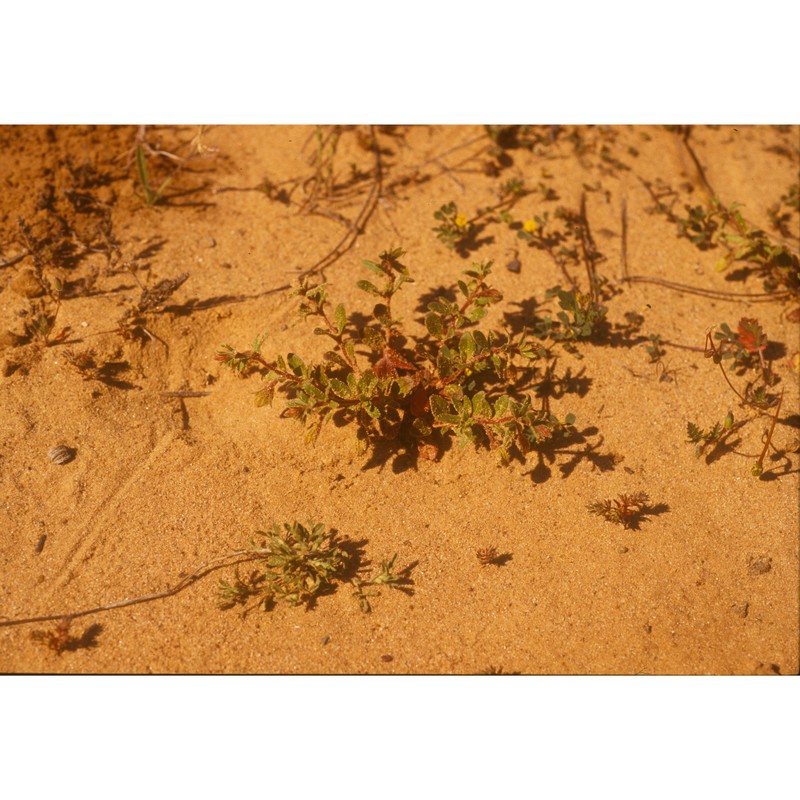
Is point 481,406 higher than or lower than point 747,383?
lower

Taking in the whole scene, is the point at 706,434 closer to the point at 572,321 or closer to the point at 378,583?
the point at 572,321

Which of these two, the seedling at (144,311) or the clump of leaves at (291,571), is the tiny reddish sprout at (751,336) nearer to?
the clump of leaves at (291,571)

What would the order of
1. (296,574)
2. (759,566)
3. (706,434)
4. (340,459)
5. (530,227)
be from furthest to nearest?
(530,227)
(706,434)
(340,459)
(759,566)
(296,574)

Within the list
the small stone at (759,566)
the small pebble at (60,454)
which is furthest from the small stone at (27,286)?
the small stone at (759,566)

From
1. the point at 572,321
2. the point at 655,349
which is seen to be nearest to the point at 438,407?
the point at 572,321

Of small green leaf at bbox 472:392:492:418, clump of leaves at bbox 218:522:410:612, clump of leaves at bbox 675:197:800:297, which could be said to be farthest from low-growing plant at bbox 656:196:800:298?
clump of leaves at bbox 218:522:410:612

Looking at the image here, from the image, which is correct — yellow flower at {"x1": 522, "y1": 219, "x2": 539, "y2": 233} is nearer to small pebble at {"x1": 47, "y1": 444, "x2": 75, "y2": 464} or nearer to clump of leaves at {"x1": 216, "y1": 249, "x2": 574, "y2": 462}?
clump of leaves at {"x1": 216, "y1": 249, "x2": 574, "y2": 462}

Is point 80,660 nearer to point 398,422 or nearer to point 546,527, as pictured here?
point 398,422

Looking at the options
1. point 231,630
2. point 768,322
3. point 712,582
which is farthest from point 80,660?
point 768,322
